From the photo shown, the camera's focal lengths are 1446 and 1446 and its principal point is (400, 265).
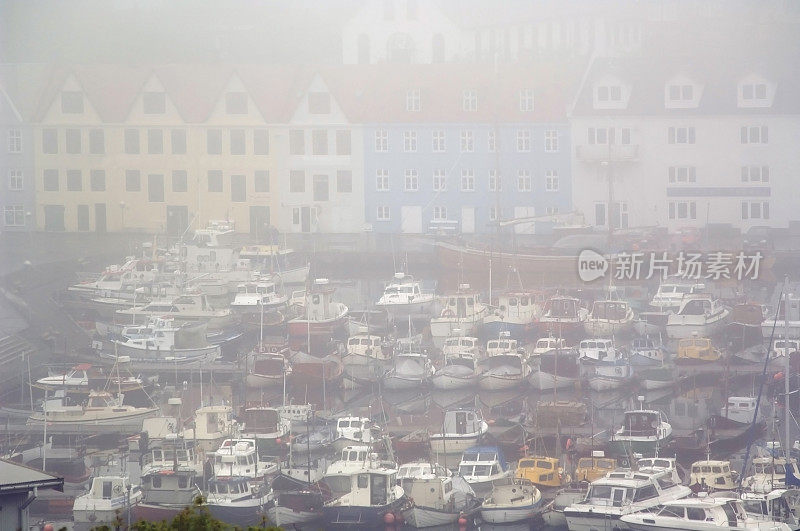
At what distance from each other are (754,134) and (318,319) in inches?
176

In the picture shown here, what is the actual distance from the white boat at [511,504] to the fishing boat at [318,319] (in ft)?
13.0

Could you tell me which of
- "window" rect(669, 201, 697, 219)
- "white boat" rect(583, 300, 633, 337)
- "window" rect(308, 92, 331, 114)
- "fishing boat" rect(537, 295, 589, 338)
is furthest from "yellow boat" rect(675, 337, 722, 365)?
"window" rect(308, 92, 331, 114)

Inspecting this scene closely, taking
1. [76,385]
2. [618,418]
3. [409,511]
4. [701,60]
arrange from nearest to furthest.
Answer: [409,511], [618,418], [76,385], [701,60]

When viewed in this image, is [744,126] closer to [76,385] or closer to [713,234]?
[713,234]

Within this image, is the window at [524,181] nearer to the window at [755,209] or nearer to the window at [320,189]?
the window at [320,189]

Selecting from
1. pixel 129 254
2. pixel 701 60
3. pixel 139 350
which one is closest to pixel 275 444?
pixel 139 350

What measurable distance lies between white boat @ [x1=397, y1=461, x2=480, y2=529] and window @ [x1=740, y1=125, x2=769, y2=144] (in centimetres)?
636

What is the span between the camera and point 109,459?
8.78 metres

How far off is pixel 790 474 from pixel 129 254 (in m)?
7.03

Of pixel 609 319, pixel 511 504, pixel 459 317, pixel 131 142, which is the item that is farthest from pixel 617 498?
pixel 131 142

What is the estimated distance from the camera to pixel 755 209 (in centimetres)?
1339

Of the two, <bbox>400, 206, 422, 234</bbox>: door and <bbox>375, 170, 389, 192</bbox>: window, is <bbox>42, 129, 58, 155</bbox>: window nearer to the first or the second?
<bbox>375, 170, 389, 192</bbox>: window

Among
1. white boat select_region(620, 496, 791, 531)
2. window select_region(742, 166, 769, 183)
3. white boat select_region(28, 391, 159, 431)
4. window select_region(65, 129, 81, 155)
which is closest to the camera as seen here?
white boat select_region(620, 496, 791, 531)

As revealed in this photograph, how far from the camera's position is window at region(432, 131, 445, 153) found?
13.3 metres
